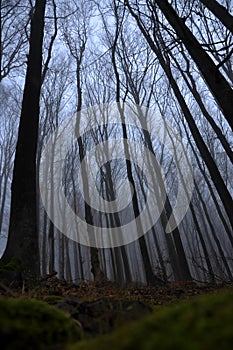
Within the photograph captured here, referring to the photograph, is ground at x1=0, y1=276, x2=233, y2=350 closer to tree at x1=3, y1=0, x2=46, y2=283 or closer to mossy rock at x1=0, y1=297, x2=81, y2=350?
mossy rock at x1=0, y1=297, x2=81, y2=350

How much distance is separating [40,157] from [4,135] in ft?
24.2

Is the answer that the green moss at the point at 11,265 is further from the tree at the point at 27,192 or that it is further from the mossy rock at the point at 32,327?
the mossy rock at the point at 32,327

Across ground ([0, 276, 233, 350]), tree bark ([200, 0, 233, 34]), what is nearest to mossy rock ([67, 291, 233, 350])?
ground ([0, 276, 233, 350])

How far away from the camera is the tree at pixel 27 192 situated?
365 centimetres

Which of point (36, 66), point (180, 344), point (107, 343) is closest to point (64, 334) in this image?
point (107, 343)

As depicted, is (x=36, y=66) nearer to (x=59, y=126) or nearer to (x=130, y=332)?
(x=130, y=332)

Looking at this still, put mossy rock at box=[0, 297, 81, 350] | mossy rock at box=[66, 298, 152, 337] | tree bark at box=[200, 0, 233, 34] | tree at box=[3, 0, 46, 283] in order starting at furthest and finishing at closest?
tree bark at box=[200, 0, 233, 34]
tree at box=[3, 0, 46, 283]
mossy rock at box=[66, 298, 152, 337]
mossy rock at box=[0, 297, 81, 350]

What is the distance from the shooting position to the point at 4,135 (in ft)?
69.1

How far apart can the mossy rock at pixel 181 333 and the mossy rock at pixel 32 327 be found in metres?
0.20

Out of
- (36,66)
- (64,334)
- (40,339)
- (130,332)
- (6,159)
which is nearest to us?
(130,332)

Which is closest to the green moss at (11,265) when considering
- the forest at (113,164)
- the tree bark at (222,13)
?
the forest at (113,164)

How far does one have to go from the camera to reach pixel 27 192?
4.14 meters

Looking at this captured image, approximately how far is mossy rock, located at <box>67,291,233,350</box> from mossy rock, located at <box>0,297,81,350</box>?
20cm

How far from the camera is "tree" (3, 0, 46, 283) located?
12.0ft
